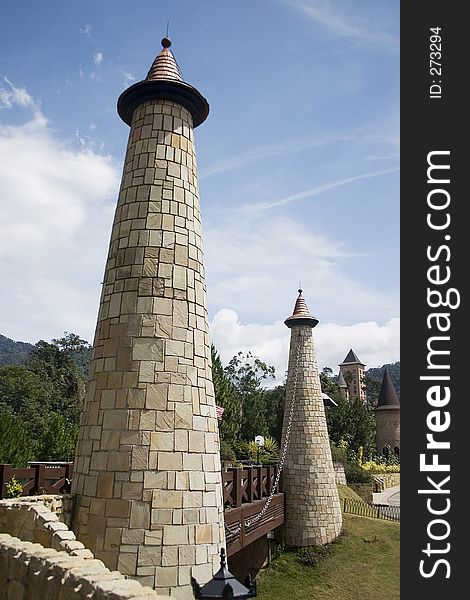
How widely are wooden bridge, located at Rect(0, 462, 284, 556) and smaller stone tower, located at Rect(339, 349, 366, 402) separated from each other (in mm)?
70439

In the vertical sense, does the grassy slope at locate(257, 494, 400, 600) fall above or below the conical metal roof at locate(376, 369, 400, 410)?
below

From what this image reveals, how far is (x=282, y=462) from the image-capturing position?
19078 mm

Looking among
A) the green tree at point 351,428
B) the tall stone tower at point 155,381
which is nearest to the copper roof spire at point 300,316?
the tall stone tower at point 155,381

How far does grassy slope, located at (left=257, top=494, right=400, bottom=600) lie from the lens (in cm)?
1525

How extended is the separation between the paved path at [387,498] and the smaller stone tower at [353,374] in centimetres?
4817

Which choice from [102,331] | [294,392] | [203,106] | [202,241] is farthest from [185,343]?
[294,392]

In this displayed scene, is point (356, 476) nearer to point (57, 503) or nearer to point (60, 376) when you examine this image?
point (57, 503)

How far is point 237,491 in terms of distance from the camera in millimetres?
13656

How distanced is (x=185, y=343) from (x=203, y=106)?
408 centimetres

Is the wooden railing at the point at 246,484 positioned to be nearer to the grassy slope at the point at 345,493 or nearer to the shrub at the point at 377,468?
the grassy slope at the point at 345,493

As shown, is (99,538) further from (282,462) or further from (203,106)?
(282,462)

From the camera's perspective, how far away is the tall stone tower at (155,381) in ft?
21.4

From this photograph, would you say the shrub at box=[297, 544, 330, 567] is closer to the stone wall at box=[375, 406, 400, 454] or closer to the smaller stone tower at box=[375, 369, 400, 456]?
the smaller stone tower at box=[375, 369, 400, 456]

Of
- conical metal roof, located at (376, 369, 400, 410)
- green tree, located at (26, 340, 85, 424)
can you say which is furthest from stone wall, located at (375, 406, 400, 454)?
green tree, located at (26, 340, 85, 424)
